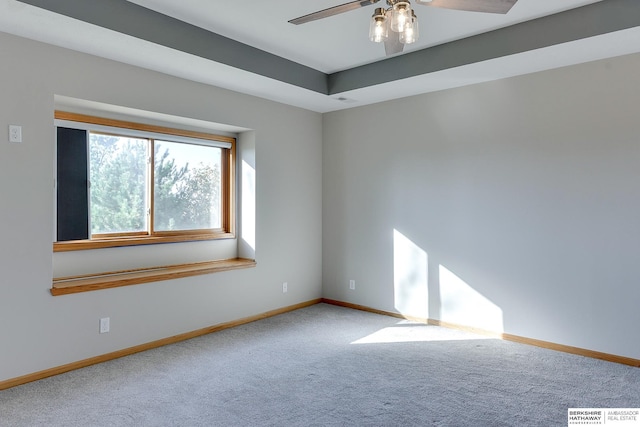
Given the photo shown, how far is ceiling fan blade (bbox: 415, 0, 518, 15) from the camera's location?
6.35ft

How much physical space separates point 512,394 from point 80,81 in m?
3.87

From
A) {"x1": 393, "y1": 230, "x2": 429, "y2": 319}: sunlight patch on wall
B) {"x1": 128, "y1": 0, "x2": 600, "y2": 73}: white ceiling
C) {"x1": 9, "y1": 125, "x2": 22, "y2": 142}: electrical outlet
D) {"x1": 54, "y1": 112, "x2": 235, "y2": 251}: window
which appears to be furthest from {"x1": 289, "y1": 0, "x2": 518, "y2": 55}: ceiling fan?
{"x1": 393, "y1": 230, "x2": 429, "y2": 319}: sunlight patch on wall

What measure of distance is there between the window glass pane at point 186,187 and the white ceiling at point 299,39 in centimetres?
81

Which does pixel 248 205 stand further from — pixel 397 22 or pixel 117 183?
pixel 397 22

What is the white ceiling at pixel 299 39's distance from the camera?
2.76m

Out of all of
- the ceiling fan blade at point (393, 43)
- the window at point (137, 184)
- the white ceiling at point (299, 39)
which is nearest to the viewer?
the ceiling fan blade at point (393, 43)

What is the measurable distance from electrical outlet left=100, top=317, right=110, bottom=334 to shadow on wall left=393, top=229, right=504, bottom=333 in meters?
2.89

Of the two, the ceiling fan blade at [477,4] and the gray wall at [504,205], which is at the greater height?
the ceiling fan blade at [477,4]

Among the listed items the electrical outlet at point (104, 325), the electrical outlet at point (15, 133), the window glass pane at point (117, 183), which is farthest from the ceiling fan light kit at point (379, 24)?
the electrical outlet at point (104, 325)

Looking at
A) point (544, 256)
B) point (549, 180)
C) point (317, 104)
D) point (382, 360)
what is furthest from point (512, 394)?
point (317, 104)

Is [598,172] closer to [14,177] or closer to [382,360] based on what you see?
[382,360]

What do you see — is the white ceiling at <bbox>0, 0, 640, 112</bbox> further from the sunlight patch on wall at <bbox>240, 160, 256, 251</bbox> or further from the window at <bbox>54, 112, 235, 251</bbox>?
the sunlight patch on wall at <bbox>240, 160, 256, 251</bbox>

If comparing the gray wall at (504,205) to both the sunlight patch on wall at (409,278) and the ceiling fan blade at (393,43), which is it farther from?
the ceiling fan blade at (393,43)

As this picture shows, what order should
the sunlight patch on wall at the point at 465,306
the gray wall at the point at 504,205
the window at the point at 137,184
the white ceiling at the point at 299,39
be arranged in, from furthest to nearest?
the sunlight patch on wall at the point at 465,306, the window at the point at 137,184, the gray wall at the point at 504,205, the white ceiling at the point at 299,39
